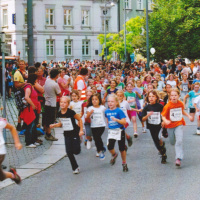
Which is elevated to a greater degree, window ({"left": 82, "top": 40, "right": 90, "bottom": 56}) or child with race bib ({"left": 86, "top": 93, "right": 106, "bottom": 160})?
window ({"left": 82, "top": 40, "right": 90, "bottom": 56})

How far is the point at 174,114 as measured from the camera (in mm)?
9750

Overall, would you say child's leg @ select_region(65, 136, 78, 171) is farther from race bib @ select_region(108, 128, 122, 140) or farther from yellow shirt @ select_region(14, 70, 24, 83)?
yellow shirt @ select_region(14, 70, 24, 83)

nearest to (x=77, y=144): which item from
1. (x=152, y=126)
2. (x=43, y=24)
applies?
(x=152, y=126)

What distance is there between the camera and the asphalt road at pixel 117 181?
24.2 feet

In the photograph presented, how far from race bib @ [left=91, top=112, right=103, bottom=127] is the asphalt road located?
2.39 ft

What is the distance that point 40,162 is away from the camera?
9898mm

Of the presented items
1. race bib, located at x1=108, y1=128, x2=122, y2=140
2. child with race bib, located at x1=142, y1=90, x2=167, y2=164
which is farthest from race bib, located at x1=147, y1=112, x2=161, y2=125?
race bib, located at x1=108, y1=128, x2=122, y2=140

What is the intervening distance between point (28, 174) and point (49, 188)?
1.10m

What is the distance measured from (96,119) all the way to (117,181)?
80.5 inches

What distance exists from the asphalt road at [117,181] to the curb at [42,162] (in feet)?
0.44

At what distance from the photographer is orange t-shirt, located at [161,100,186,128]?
31.9 feet

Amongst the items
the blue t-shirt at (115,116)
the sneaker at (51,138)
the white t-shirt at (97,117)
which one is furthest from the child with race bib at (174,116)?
the sneaker at (51,138)

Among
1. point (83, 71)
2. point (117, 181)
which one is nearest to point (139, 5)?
point (83, 71)

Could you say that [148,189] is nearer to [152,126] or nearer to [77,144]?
[77,144]
